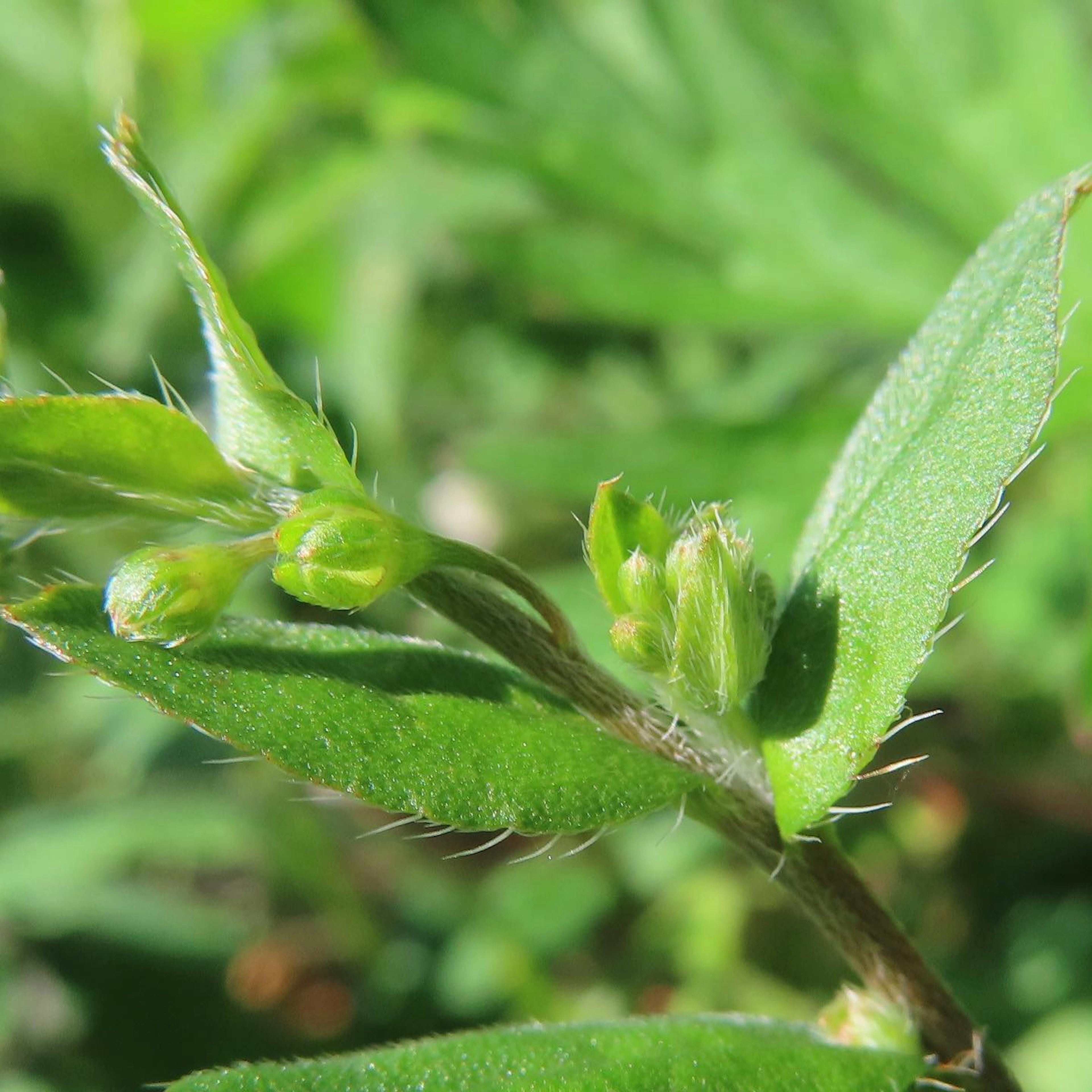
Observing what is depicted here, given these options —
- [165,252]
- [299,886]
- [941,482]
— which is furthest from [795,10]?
[299,886]

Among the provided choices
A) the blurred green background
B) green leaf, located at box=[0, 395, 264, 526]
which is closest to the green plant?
green leaf, located at box=[0, 395, 264, 526]

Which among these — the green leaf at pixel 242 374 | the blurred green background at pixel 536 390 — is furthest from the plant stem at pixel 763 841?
the blurred green background at pixel 536 390

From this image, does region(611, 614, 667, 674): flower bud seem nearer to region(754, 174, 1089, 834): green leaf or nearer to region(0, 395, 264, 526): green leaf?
region(754, 174, 1089, 834): green leaf

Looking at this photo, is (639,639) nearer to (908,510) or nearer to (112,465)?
(908,510)

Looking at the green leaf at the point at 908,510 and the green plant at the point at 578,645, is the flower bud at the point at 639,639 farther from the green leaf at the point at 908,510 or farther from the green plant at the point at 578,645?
the green leaf at the point at 908,510

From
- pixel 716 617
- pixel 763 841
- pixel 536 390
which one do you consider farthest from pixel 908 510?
pixel 536 390

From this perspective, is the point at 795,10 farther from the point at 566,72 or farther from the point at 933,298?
the point at 933,298
